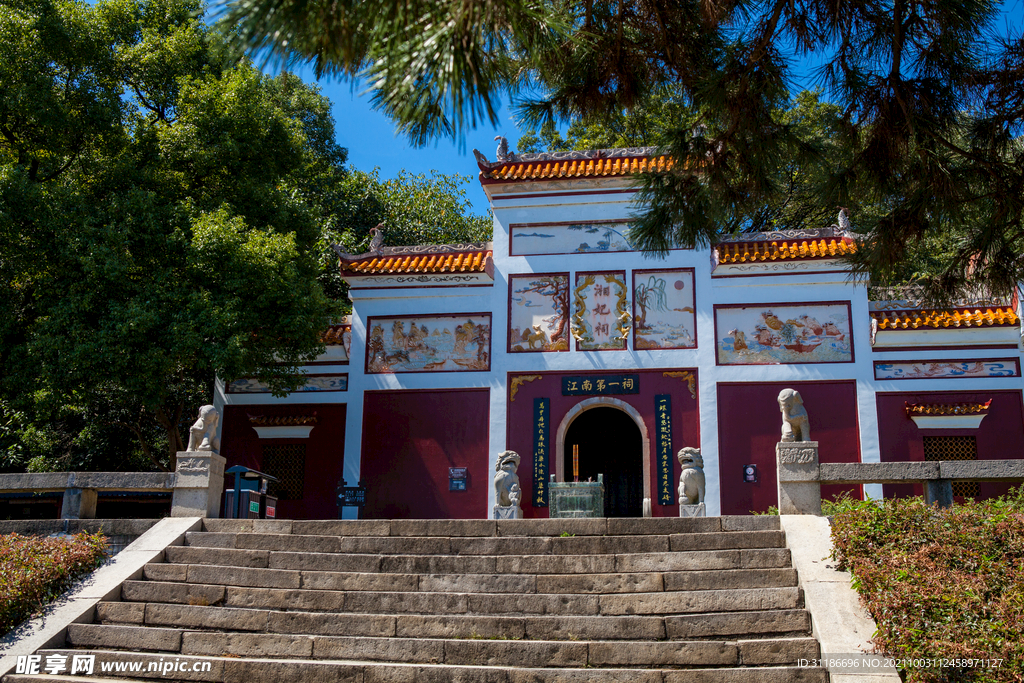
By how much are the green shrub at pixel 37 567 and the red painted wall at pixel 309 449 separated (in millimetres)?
5770

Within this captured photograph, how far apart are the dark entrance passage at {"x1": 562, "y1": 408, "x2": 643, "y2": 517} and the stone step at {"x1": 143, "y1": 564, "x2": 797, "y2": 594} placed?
680 cm

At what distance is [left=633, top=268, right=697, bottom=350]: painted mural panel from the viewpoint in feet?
47.7

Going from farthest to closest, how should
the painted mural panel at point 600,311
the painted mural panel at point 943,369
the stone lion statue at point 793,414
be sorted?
the painted mural panel at point 600,311, the painted mural panel at point 943,369, the stone lion statue at point 793,414

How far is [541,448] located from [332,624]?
7.30m

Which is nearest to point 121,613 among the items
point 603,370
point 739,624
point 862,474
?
point 739,624

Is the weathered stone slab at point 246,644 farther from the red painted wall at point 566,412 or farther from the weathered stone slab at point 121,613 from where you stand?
the red painted wall at point 566,412

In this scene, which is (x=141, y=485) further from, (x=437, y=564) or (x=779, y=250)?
(x=779, y=250)

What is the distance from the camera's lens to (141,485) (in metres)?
9.86

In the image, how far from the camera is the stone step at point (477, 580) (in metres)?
7.71

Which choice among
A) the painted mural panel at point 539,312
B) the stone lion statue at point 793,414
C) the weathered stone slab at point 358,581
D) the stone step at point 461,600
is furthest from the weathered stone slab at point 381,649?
the painted mural panel at point 539,312

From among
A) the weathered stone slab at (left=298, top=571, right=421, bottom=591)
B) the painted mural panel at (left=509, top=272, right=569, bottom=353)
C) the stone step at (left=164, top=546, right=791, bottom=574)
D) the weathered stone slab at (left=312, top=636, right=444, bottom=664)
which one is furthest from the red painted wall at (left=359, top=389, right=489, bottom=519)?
the weathered stone slab at (left=312, top=636, right=444, bottom=664)

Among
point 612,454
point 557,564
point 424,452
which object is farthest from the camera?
point 612,454

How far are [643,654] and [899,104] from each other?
4679 mm

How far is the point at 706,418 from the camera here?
14078 millimetres
